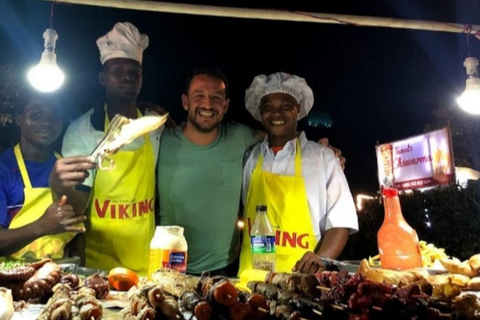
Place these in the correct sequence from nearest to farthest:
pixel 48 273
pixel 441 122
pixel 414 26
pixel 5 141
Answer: pixel 48 273, pixel 414 26, pixel 5 141, pixel 441 122

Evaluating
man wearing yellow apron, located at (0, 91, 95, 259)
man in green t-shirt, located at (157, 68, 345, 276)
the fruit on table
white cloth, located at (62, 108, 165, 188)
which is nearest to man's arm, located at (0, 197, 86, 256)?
man wearing yellow apron, located at (0, 91, 95, 259)

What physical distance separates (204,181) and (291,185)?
1.02 metres

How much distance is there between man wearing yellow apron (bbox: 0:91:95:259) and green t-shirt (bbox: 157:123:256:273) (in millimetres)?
1009

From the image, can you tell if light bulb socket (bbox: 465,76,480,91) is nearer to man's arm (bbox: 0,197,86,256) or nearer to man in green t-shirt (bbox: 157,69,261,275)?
man in green t-shirt (bbox: 157,69,261,275)

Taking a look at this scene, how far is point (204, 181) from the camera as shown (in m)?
4.86

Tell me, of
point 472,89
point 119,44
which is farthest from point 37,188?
point 472,89

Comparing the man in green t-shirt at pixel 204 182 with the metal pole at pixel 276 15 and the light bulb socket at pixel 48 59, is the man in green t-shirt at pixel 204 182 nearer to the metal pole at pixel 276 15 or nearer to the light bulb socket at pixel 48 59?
the metal pole at pixel 276 15

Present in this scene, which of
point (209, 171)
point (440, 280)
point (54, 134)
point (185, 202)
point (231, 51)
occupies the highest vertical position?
point (231, 51)

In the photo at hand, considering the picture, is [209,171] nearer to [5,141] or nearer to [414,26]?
[414,26]

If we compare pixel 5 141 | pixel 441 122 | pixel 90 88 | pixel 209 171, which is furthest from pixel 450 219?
pixel 5 141

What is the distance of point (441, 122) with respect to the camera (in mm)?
17266

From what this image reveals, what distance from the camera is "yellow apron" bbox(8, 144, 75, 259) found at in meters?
4.74

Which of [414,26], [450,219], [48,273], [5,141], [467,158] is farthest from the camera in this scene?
[467,158]

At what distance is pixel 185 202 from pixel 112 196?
85 centimetres
